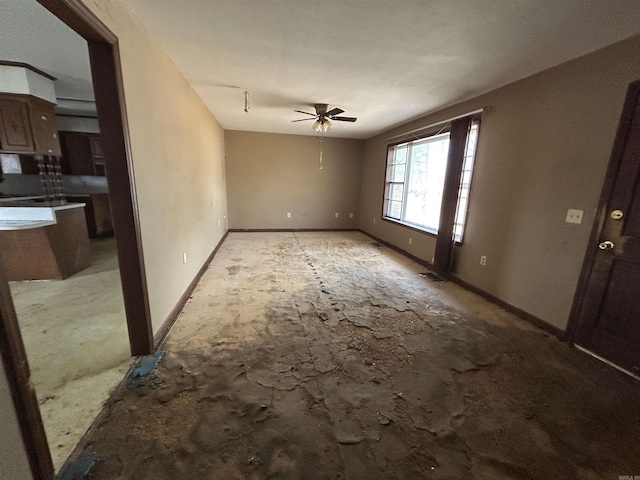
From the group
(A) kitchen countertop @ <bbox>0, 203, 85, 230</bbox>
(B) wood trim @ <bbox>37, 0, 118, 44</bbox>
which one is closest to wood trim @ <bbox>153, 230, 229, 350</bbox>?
(A) kitchen countertop @ <bbox>0, 203, 85, 230</bbox>

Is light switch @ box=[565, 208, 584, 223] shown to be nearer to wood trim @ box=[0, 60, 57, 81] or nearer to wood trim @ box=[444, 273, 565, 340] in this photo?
wood trim @ box=[444, 273, 565, 340]

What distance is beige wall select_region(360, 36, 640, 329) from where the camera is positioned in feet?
6.72

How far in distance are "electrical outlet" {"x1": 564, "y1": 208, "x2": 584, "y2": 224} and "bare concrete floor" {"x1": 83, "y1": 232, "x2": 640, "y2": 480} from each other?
105cm

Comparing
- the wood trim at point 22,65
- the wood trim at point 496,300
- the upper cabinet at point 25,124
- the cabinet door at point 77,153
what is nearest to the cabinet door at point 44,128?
the upper cabinet at point 25,124

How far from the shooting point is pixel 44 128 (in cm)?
345

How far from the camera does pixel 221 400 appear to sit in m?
1.56

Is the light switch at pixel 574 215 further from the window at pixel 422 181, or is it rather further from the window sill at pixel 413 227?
the window sill at pixel 413 227

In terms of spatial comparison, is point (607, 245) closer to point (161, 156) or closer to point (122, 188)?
point (122, 188)

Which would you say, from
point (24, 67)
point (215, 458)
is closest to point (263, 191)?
point (24, 67)

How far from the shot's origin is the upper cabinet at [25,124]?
124 inches

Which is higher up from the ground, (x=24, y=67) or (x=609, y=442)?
(x=24, y=67)

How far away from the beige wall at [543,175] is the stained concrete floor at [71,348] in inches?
142

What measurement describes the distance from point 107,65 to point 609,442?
3.49 metres

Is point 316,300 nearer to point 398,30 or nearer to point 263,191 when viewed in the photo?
point 398,30
